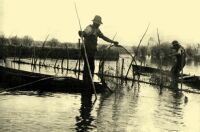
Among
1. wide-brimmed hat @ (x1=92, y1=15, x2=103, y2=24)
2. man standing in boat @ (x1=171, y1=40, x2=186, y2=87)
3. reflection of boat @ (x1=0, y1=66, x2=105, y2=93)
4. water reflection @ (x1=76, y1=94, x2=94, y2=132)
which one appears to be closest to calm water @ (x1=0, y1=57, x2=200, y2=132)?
water reflection @ (x1=76, y1=94, x2=94, y2=132)

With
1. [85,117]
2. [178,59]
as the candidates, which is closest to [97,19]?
[85,117]

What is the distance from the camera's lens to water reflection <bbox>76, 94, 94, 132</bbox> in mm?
8015

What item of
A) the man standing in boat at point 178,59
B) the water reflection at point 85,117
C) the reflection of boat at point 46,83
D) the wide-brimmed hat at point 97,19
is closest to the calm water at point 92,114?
the water reflection at point 85,117

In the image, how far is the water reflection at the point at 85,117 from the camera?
8015 mm

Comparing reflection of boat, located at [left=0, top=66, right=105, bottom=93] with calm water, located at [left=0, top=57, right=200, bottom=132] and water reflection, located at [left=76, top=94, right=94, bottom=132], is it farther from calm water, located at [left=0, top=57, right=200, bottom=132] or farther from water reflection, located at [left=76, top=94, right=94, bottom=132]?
water reflection, located at [left=76, top=94, right=94, bottom=132]

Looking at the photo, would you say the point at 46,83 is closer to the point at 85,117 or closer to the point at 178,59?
the point at 85,117

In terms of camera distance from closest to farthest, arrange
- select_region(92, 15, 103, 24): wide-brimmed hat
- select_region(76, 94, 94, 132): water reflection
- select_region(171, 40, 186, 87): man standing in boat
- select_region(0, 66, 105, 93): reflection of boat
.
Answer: select_region(76, 94, 94, 132): water reflection → select_region(0, 66, 105, 93): reflection of boat → select_region(92, 15, 103, 24): wide-brimmed hat → select_region(171, 40, 186, 87): man standing in boat

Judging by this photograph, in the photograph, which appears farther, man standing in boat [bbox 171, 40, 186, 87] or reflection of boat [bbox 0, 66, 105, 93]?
man standing in boat [bbox 171, 40, 186, 87]

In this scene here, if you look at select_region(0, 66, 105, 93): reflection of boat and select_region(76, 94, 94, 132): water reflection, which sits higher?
select_region(0, 66, 105, 93): reflection of boat

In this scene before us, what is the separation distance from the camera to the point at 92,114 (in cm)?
955

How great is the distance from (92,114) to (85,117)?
1.56ft

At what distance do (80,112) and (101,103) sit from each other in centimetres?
173

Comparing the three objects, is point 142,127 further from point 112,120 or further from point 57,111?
point 57,111

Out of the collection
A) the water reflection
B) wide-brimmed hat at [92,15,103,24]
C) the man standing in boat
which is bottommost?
the water reflection
